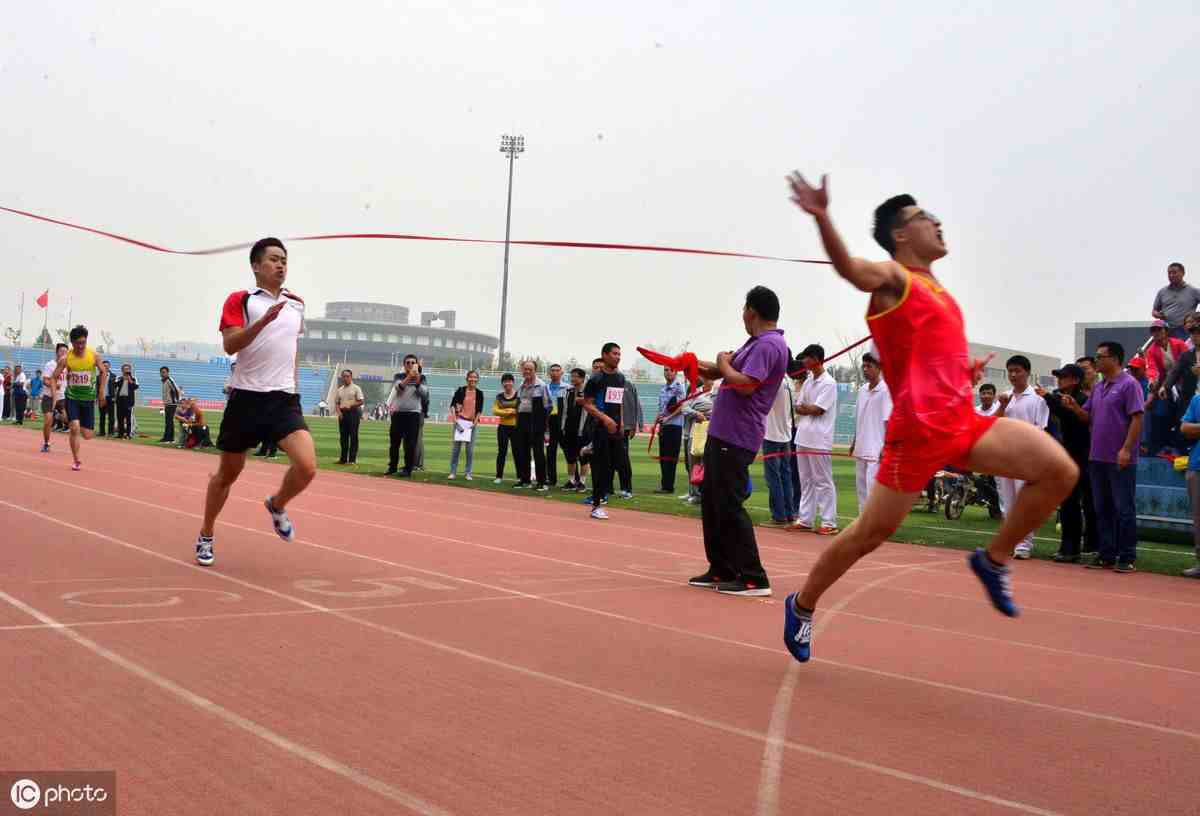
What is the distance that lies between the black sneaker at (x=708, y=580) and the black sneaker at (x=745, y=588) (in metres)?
0.11

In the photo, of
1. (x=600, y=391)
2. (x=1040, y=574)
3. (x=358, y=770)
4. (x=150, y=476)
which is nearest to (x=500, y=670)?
(x=358, y=770)

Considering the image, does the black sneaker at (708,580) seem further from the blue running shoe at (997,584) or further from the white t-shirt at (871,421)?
the white t-shirt at (871,421)

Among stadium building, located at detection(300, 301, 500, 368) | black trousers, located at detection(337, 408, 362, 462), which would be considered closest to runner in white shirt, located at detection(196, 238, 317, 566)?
black trousers, located at detection(337, 408, 362, 462)

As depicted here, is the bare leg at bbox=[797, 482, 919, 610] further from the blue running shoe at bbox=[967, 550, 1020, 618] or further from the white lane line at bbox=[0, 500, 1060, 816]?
the white lane line at bbox=[0, 500, 1060, 816]

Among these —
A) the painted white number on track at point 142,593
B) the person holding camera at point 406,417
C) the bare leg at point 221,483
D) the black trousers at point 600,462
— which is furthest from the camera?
the person holding camera at point 406,417

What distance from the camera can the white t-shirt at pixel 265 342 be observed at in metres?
7.49

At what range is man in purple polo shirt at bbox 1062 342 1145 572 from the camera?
417 inches

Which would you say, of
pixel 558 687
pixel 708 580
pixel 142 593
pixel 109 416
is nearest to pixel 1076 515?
pixel 708 580

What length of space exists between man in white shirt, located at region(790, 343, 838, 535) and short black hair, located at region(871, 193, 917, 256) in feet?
26.0

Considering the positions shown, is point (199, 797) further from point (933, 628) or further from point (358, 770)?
point (933, 628)

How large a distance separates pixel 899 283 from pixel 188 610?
422 cm

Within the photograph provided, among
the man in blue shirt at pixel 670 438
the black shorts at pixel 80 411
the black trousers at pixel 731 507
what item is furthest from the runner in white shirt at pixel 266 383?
the man in blue shirt at pixel 670 438

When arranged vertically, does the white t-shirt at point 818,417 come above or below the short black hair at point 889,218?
below

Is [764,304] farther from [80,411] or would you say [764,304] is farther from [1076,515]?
[80,411]
